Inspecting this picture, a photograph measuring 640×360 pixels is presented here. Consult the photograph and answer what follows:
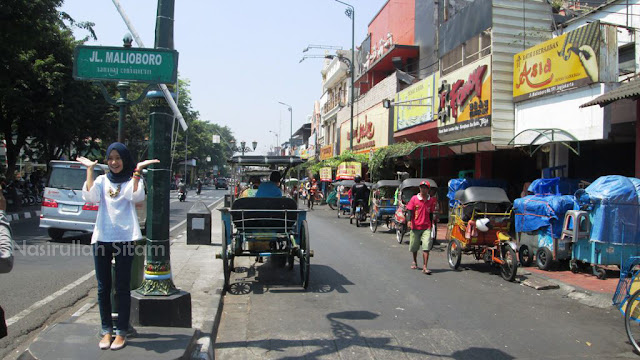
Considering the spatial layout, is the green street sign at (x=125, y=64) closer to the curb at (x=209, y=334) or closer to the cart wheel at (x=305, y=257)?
the curb at (x=209, y=334)

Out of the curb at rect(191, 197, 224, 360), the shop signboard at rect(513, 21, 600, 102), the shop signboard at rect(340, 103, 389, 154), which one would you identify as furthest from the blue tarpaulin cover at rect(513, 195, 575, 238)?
the shop signboard at rect(340, 103, 389, 154)

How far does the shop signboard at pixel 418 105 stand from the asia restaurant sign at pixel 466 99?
833mm

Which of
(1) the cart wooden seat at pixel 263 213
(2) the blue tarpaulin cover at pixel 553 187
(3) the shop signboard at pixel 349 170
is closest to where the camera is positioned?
(1) the cart wooden seat at pixel 263 213

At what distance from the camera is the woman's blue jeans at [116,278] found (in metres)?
4.26

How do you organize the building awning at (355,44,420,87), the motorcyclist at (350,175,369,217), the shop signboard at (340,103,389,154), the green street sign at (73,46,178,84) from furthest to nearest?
1. the shop signboard at (340,103,389,154)
2. the building awning at (355,44,420,87)
3. the motorcyclist at (350,175,369,217)
4. the green street sign at (73,46,178,84)

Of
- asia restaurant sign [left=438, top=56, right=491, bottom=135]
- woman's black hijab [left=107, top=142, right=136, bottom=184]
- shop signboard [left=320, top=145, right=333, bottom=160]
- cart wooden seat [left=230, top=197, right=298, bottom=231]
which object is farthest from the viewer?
shop signboard [left=320, top=145, right=333, bottom=160]

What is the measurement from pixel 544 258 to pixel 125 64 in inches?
336

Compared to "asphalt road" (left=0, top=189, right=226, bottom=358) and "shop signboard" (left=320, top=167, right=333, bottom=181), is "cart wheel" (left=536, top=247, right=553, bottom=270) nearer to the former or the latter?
"asphalt road" (left=0, top=189, right=226, bottom=358)

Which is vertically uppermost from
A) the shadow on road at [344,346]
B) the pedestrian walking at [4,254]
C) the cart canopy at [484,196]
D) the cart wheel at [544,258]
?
the cart canopy at [484,196]

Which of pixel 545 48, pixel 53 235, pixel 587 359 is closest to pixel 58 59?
pixel 53 235

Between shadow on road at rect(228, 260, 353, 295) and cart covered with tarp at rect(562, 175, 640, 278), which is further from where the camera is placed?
Result: cart covered with tarp at rect(562, 175, 640, 278)

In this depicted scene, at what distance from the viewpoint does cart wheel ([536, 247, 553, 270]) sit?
960 cm

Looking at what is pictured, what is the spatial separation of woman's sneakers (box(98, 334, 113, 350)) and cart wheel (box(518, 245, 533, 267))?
867 centimetres

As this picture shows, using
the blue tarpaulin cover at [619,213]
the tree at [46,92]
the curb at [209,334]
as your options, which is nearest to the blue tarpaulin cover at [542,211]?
the blue tarpaulin cover at [619,213]
